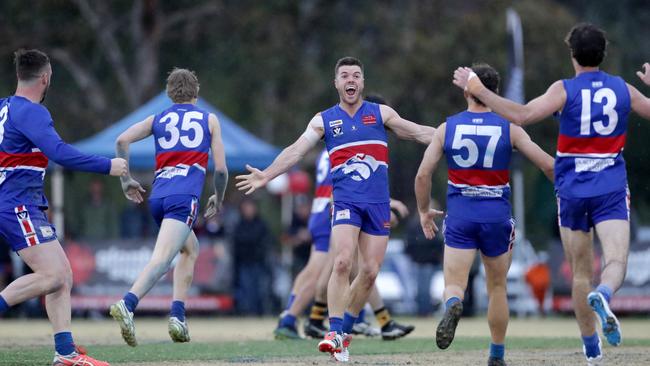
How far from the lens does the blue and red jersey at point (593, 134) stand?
8984mm

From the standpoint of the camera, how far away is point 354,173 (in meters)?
11.0

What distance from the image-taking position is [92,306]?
21531mm

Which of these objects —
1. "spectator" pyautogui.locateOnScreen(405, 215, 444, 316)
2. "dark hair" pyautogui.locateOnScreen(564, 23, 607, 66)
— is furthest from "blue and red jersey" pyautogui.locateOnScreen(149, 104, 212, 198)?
"spectator" pyautogui.locateOnScreen(405, 215, 444, 316)

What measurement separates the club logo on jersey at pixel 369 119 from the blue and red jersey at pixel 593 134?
2.42 meters

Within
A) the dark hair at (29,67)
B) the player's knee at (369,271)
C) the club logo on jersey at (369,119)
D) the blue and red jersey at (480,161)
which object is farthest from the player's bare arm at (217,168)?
the blue and red jersey at (480,161)

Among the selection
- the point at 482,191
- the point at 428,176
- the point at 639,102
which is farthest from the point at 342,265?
the point at 639,102

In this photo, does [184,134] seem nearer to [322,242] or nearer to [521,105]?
[322,242]

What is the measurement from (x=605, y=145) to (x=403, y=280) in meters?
13.6

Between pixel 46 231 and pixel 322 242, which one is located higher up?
pixel 46 231

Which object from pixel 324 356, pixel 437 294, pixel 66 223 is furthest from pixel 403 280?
pixel 324 356

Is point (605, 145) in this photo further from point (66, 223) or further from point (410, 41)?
point (410, 41)

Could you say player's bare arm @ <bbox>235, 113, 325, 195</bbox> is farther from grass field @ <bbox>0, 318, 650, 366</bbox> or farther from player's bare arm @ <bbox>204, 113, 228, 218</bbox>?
grass field @ <bbox>0, 318, 650, 366</bbox>

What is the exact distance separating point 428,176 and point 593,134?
4.83 ft

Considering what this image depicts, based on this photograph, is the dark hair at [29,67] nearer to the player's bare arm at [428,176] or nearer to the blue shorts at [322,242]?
the player's bare arm at [428,176]
